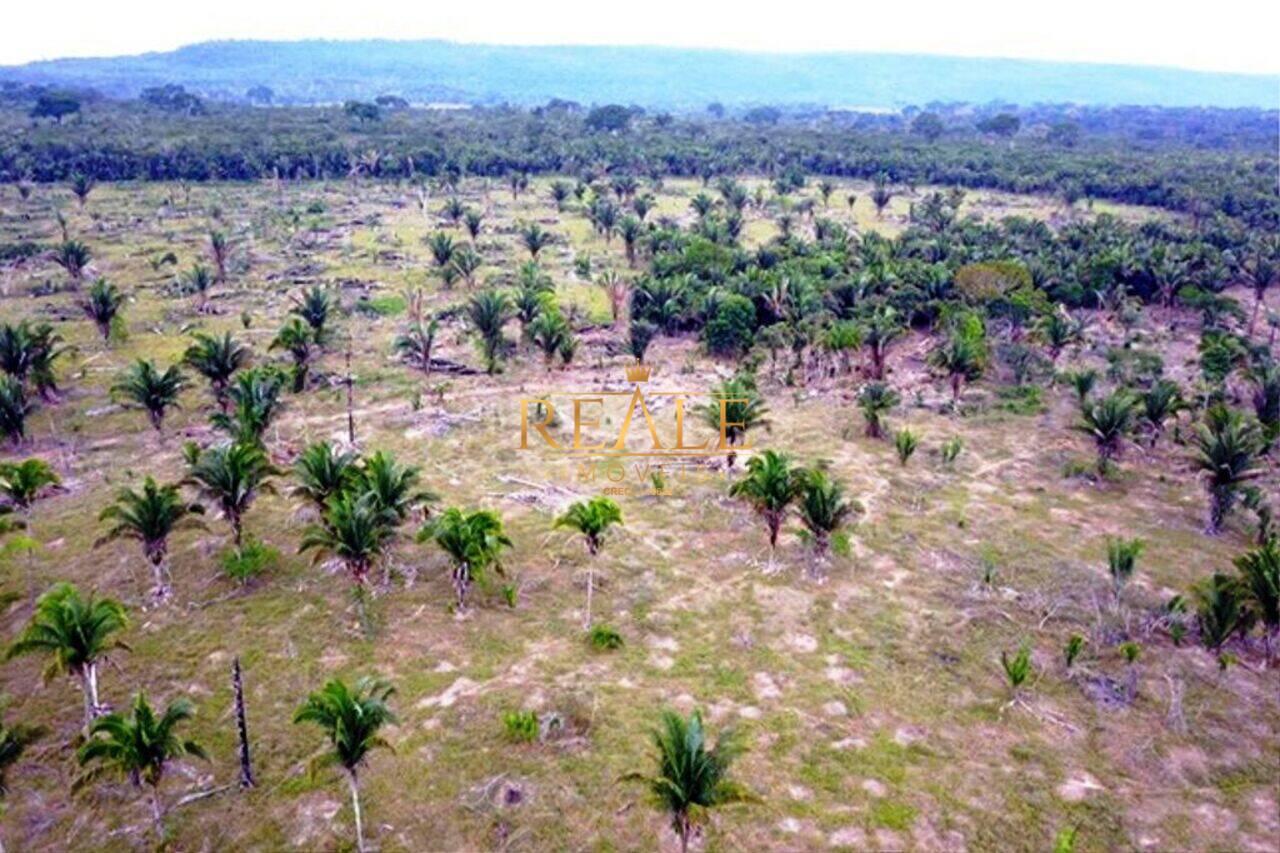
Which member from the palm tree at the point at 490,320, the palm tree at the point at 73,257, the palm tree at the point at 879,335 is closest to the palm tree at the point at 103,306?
the palm tree at the point at 73,257

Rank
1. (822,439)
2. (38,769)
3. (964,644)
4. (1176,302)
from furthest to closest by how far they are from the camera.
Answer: (1176,302)
(822,439)
(964,644)
(38,769)

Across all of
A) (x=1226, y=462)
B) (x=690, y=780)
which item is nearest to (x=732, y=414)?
(x=1226, y=462)

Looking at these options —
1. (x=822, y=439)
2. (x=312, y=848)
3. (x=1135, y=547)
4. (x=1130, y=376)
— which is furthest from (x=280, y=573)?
(x=1130, y=376)

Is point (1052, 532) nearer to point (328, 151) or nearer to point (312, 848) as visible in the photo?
point (312, 848)

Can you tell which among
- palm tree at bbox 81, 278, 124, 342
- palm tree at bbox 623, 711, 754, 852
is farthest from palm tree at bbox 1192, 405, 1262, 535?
palm tree at bbox 81, 278, 124, 342

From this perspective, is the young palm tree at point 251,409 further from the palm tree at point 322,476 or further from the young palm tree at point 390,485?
the young palm tree at point 390,485

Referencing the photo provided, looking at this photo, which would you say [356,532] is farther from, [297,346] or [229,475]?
[297,346]

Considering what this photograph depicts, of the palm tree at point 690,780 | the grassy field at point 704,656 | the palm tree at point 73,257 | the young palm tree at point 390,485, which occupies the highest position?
the palm tree at point 73,257
